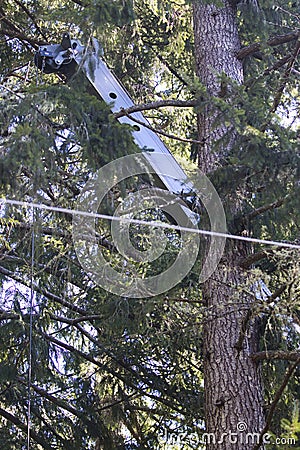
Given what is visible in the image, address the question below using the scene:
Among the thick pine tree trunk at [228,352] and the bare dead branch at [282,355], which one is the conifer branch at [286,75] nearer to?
the thick pine tree trunk at [228,352]

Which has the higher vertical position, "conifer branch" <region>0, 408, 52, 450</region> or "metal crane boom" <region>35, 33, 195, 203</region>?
"metal crane boom" <region>35, 33, 195, 203</region>

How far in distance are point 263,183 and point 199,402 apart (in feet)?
6.48

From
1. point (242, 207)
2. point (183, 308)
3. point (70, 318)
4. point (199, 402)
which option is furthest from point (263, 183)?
point (70, 318)

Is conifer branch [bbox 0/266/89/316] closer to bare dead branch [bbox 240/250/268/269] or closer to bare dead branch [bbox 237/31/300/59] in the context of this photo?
bare dead branch [bbox 240/250/268/269]

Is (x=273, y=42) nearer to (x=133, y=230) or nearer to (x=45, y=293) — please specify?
(x=133, y=230)

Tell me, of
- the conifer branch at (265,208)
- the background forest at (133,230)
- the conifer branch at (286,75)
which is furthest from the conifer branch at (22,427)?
the conifer branch at (286,75)

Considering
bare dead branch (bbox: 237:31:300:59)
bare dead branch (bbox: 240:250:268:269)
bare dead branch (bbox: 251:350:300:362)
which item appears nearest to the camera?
bare dead branch (bbox: 251:350:300:362)

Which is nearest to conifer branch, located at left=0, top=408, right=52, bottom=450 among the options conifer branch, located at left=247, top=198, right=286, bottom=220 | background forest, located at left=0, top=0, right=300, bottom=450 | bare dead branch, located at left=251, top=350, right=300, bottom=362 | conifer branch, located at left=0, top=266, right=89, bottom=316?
background forest, located at left=0, top=0, right=300, bottom=450

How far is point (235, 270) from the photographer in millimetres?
4125

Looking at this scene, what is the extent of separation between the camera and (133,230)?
15.8ft

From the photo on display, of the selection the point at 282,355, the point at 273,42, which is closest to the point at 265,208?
the point at 282,355

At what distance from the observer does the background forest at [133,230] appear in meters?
3.73

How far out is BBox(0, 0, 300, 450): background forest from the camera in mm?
3734

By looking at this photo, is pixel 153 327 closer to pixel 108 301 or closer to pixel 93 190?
pixel 108 301
